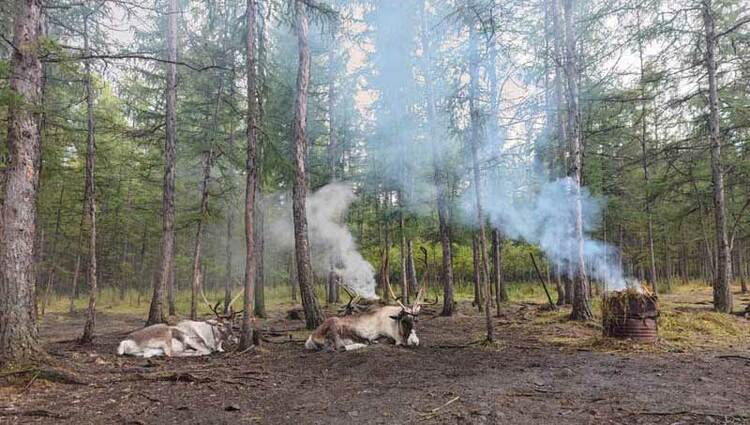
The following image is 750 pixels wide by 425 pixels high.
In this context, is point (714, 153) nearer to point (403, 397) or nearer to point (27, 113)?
point (403, 397)

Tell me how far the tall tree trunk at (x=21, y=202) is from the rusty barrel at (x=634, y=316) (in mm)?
10663

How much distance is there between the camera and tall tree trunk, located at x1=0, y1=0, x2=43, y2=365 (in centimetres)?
672

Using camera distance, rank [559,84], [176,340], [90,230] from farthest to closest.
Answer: [559,84] < [90,230] < [176,340]

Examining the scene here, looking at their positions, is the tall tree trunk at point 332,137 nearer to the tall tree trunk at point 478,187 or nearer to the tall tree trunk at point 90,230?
the tall tree trunk at point 478,187

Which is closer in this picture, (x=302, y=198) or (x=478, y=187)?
(x=478, y=187)

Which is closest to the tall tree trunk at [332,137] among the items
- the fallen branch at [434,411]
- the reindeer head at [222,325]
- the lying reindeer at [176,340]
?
the reindeer head at [222,325]

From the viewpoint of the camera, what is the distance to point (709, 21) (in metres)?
14.2

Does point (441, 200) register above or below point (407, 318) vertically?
above

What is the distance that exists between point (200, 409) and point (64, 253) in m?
35.0

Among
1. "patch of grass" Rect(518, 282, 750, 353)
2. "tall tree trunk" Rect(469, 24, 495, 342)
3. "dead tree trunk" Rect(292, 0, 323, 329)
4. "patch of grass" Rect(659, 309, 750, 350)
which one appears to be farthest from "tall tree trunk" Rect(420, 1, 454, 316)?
"patch of grass" Rect(659, 309, 750, 350)

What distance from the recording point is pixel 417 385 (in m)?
6.68

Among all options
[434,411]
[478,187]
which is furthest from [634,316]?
[434,411]

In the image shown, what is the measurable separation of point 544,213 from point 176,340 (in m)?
12.3

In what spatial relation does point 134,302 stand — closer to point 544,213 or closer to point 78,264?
point 78,264
